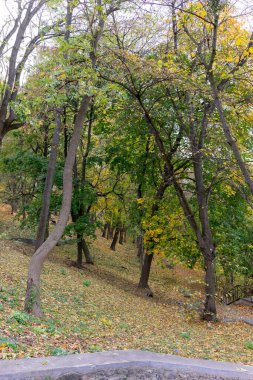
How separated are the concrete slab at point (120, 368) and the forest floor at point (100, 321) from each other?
2.47ft

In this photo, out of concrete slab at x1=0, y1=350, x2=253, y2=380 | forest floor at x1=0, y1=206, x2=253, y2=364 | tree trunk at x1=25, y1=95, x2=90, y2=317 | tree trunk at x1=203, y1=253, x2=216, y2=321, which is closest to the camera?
concrete slab at x1=0, y1=350, x2=253, y2=380

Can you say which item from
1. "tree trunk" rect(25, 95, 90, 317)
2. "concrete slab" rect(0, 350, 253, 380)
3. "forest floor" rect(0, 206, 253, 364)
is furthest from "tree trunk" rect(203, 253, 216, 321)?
"concrete slab" rect(0, 350, 253, 380)

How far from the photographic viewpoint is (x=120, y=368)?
3.68 m

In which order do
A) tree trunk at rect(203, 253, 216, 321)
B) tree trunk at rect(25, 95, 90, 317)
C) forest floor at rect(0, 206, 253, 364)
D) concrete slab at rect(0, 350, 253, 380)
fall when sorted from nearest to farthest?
concrete slab at rect(0, 350, 253, 380)
forest floor at rect(0, 206, 253, 364)
tree trunk at rect(25, 95, 90, 317)
tree trunk at rect(203, 253, 216, 321)

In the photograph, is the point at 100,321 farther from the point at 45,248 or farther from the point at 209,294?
the point at 209,294

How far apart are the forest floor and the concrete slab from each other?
0.75m

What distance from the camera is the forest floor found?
563 cm

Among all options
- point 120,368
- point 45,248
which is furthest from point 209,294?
point 120,368

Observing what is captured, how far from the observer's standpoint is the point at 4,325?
18.2 feet

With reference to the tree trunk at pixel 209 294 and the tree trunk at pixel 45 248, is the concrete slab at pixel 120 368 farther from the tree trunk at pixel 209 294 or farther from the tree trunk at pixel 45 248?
the tree trunk at pixel 209 294

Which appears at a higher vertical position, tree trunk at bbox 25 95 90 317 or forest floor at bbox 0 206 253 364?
tree trunk at bbox 25 95 90 317

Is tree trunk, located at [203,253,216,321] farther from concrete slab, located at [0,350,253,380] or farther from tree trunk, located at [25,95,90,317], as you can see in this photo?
concrete slab, located at [0,350,253,380]

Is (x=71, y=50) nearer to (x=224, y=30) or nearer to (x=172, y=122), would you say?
(x=224, y=30)

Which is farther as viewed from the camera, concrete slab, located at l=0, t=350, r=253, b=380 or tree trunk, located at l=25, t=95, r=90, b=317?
tree trunk, located at l=25, t=95, r=90, b=317
